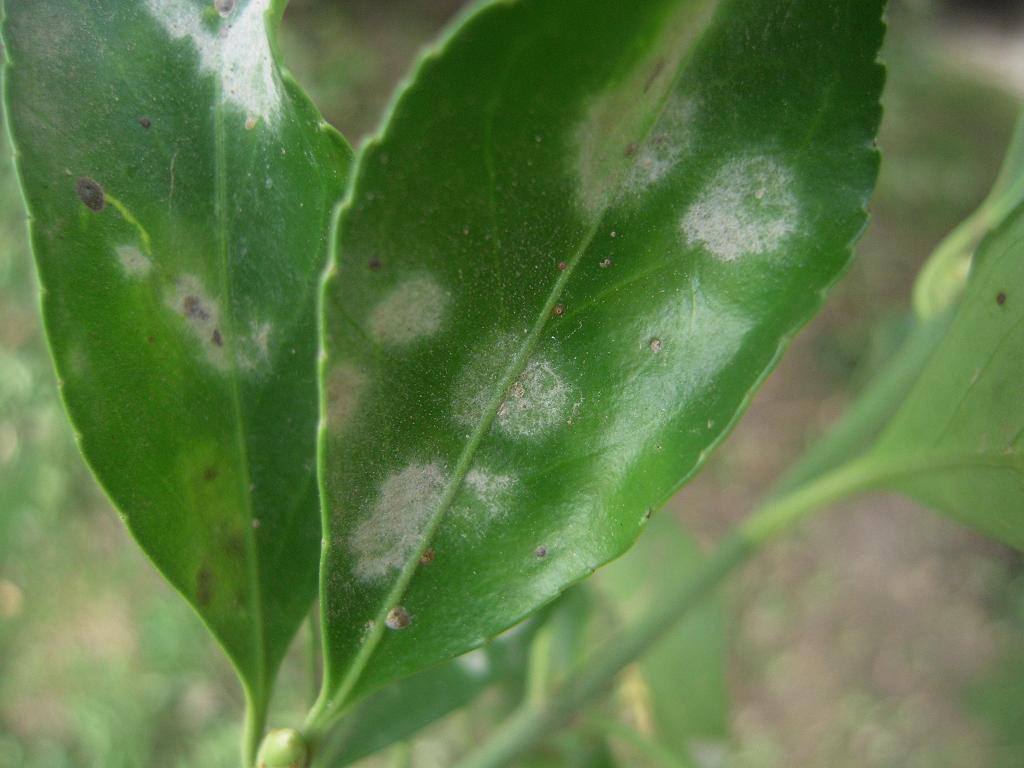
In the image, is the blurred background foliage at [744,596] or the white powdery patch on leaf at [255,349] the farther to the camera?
the blurred background foliage at [744,596]

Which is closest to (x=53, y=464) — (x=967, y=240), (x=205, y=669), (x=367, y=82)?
(x=205, y=669)

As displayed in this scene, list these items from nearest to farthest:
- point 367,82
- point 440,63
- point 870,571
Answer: point 440,63, point 870,571, point 367,82

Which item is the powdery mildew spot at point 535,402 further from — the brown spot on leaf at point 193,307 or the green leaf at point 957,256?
the green leaf at point 957,256

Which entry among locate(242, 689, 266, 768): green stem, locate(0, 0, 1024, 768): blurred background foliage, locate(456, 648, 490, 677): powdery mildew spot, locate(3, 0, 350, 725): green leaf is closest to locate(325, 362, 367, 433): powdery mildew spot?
locate(3, 0, 350, 725): green leaf

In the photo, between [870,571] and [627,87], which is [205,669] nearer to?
[870,571]

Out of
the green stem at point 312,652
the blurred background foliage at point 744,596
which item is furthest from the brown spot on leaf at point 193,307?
A: the blurred background foliage at point 744,596

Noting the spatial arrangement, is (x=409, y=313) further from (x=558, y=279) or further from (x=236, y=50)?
(x=236, y=50)

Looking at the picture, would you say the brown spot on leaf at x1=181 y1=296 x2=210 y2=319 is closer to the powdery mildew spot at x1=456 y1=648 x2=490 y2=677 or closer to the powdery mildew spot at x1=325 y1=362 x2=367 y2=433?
the powdery mildew spot at x1=325 y1=362 x2=367 y2=433
